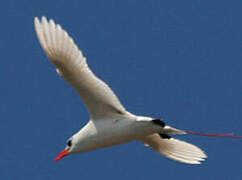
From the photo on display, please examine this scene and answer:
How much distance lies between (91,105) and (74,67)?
815mm

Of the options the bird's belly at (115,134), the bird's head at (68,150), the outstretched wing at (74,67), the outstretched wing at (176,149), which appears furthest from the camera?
the outstretched wing at (176,149)

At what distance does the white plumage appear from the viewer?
12.1 metres

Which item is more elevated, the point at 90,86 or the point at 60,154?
the point at 90,86

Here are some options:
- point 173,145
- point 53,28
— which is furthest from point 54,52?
point 173,145

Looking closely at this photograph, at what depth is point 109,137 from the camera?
502 inches

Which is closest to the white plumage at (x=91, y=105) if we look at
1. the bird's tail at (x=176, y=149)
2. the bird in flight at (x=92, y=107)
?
the bird in flight at (x=92, y=107)

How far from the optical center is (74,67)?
12.3 metres

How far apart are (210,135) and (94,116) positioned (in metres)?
2.00

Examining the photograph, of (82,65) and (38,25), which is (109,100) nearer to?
(82,65)

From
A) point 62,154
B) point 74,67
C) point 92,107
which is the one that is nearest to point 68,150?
point 62,154

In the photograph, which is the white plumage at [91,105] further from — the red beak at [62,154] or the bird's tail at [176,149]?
the bird's tail at [176,149]

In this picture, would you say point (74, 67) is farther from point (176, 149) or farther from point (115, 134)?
point (176, 149)

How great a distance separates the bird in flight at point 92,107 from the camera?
1211 centimetres

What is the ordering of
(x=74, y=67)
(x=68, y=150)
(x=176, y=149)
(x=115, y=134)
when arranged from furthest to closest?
1. (x=176, y=149)
2. (x=68, y=150)
3. (x=115, y=134)
4. (x=74, y=67)
